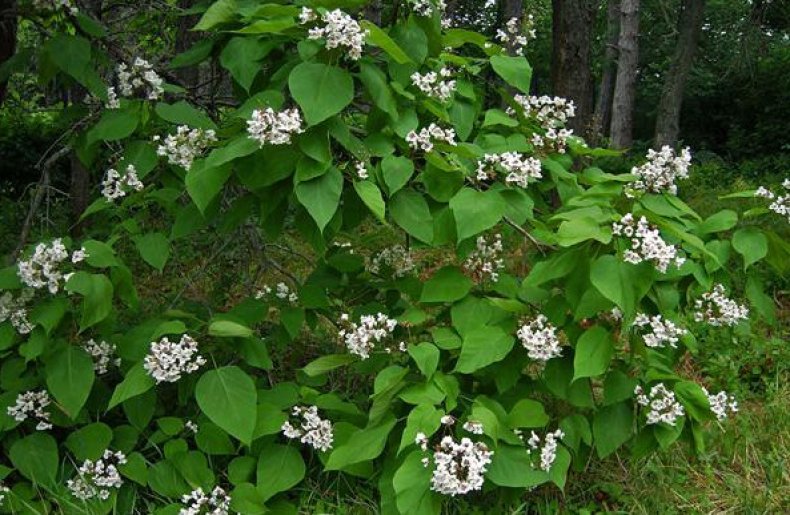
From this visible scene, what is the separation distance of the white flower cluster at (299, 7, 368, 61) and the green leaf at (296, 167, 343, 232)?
1.14ft

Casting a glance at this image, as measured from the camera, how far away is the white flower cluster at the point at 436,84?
243cm

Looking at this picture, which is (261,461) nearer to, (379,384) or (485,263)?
(379,384)

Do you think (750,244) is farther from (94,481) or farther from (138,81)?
(94,481)

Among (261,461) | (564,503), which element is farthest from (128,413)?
(564,503)

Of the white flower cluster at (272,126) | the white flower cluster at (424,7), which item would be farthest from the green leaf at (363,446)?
the white flower cluster at (424,7)

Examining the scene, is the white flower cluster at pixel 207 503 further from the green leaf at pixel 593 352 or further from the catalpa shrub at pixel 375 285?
the green leaf at pixel 593 352

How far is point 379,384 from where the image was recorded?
240cm

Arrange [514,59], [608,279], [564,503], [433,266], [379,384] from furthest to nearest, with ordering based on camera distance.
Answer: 1. [433,266]
2. [564,503]
3. [514,59]
4. [379,384]
5. [608,279]

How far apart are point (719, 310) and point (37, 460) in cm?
251

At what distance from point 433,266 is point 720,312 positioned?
3487mm

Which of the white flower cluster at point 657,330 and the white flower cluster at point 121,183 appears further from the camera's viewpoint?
the white flower cluster at point 121,183

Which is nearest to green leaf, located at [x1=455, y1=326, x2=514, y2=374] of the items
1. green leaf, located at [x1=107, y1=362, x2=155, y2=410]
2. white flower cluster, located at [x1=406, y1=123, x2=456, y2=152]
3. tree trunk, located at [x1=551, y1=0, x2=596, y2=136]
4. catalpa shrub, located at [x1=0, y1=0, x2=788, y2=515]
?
catalpa shrub, located at [x1=0, y1=0, x2=788, y2=515]

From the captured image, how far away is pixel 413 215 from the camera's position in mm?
2355

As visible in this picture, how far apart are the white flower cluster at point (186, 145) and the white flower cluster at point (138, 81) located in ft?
0.87
